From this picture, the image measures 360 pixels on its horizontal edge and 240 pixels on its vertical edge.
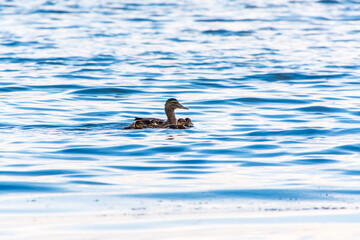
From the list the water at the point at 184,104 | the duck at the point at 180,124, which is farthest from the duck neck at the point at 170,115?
the duck at the point at 180,124

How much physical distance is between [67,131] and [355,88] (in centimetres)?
882

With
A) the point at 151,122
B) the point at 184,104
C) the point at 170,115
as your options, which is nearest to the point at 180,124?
the point at 151,122

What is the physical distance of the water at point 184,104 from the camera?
9.42m

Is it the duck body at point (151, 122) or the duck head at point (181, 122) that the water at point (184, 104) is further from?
the duck body at point (151, 122)

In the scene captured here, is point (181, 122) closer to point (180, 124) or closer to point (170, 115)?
point (180, 124)

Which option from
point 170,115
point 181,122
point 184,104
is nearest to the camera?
point 181,122

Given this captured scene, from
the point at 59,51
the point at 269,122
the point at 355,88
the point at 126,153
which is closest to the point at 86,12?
the point at 59,51

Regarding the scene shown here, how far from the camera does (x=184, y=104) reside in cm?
1709

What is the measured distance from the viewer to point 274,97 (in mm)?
17844

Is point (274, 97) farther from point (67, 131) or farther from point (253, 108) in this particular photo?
point (67, 131)

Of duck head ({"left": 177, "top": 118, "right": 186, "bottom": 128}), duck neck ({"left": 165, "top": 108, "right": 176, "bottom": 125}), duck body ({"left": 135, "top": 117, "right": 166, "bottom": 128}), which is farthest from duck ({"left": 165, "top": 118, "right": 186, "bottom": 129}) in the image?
duck neck ({"left": 165, "top": 108, "right": 176, "bottom": 125})

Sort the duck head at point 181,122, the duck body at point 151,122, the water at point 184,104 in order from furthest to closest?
the duck head at point 181,122 → the duck body at point 151,122 → the water at point 184,104

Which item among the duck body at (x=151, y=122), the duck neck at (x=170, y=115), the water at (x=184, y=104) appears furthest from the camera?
the duck neck at (x=170, y=115)

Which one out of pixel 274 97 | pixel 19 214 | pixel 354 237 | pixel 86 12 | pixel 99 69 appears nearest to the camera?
pixel 354 237
